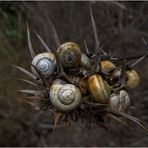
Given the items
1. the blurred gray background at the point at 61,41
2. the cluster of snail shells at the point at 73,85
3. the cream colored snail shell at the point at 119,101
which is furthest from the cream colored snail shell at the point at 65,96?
the blurred gray background at the point at 61,41

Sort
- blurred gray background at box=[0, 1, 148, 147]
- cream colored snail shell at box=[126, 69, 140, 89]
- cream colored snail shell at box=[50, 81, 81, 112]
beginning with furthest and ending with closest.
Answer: blurred gray background at box=[0, 1, 148, 147] → cream colored snail shell at box=[126, 69, 140, 89] → cream colored snail shell at box=[50, 81, 81, 112]

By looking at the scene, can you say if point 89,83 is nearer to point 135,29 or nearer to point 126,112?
point 126,112

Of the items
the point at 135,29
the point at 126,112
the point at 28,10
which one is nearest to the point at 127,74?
the point at 126,112

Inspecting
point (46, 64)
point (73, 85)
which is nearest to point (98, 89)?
point (73, 85)

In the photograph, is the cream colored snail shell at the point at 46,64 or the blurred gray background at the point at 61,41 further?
the blurred gray background at the point at 61,41

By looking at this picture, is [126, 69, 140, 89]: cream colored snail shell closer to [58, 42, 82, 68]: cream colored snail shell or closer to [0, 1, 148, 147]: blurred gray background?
[58, 42, 82, 68]: cream colored snail shell

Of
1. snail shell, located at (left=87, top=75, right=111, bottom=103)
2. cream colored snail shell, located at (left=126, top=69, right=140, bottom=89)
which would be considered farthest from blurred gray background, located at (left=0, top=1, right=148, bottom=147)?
snail shell, located at (left=87, top=75, right=111, bottom=103)

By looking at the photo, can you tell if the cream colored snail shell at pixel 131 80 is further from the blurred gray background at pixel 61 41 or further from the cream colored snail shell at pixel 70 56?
the blurred gray background at pixel 61 41

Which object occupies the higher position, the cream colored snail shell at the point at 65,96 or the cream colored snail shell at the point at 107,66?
the cream colored snail shell at the point at 107,66
